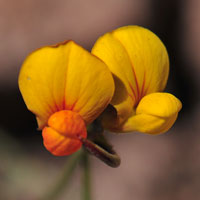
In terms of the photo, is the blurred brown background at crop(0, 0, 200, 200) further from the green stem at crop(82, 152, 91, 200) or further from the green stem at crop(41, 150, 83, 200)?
the green stem at crop(82, 152, 91, 200)

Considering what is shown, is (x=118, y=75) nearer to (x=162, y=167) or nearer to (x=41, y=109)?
(x=41, y=109)

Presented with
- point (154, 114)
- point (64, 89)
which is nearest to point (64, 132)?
point (64, 89)

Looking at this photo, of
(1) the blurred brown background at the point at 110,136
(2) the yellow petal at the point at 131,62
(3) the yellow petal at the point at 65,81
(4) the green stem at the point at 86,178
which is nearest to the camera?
(3) the yellow petal at the point at 65,81

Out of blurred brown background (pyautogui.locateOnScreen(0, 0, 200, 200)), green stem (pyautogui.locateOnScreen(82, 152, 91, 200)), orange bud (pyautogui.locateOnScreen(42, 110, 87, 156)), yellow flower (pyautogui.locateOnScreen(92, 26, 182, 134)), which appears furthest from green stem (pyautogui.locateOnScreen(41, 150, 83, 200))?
blurred brown background (pyautogui.locateOnScreen(0, 0, 200, 200))

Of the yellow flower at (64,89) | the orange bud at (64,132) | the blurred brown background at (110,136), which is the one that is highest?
the yellow flower at (64,89)

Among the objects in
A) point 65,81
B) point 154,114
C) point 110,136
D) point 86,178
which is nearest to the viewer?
point 65,81

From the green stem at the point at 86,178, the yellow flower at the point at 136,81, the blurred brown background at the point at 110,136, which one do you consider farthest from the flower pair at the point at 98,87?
the blurred brown background at the point at 110,136

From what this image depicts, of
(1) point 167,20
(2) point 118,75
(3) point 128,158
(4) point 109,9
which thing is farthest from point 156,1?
(2) point 118,75

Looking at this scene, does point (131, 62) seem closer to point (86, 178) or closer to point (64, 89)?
point (64, 89)

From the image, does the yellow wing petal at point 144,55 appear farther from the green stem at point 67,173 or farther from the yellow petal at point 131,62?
the green stem at point 67,173
